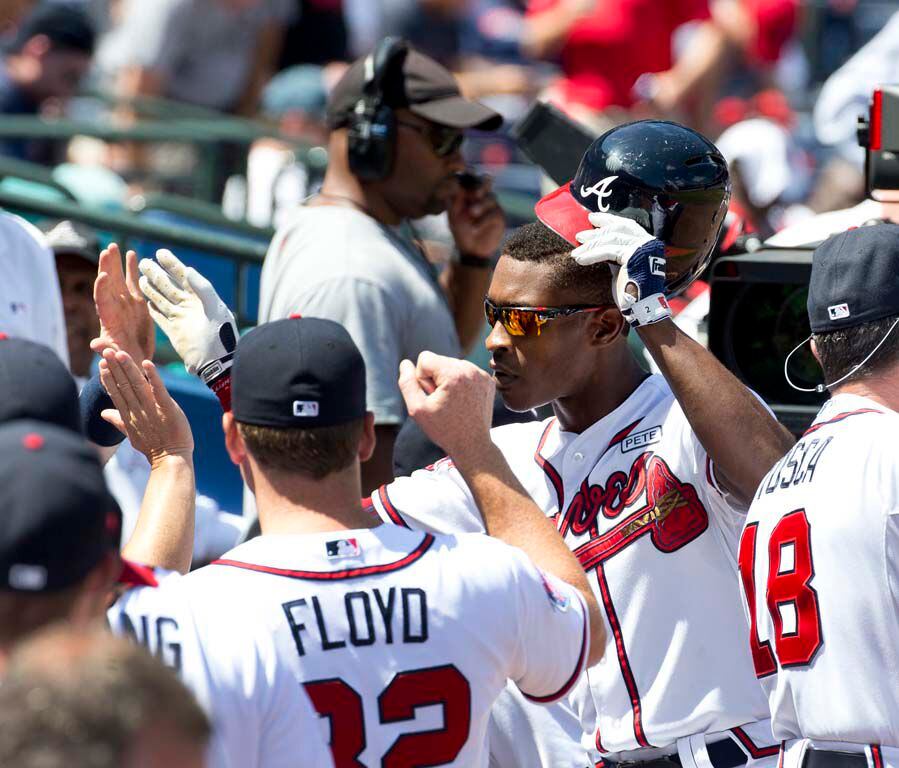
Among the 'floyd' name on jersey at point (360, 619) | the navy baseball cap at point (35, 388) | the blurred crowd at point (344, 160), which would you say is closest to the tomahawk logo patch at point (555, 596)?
the 'floyd' name on jersey at point (360, 619)

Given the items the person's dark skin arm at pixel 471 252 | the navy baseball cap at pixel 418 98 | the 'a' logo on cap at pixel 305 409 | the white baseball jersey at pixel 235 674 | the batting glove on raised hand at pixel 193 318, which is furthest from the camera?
the person's dark skin arm at pixel 471 252

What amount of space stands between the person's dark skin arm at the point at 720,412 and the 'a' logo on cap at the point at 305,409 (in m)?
0.77

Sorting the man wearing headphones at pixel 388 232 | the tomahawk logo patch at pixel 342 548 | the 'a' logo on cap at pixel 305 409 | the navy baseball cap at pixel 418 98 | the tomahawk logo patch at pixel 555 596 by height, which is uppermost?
the navy baseball cap at pixel 418 98

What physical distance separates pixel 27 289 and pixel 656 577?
176 cm

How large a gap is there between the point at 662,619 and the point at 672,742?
0.24m

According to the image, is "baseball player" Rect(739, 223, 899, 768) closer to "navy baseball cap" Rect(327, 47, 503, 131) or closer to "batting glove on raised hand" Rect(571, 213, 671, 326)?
"batting glove on raised hand" Rect(571, 213, 671, 326)

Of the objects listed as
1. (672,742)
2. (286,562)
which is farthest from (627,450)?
(286,562)

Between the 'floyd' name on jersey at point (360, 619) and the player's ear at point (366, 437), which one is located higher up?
the player's ear at point (366, 437)

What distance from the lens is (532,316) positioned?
3.32 m

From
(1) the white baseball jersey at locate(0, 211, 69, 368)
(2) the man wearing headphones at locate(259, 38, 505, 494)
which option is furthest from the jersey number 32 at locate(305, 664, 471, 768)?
(2) the man wearing headphones at locate(259, 38, 505, 494)

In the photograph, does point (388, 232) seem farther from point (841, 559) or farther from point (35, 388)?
point (35, 388)

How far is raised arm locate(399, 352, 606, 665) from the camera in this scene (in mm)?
2867

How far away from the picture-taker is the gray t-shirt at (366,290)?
14.8 ft

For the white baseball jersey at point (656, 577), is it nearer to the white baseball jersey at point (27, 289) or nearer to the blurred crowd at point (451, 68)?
the white baseball jersey at point (27, 289)
